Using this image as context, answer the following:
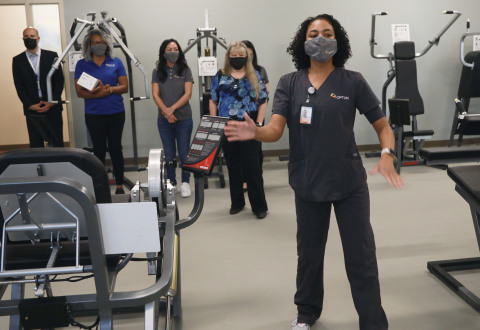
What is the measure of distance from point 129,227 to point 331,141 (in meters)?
1.00

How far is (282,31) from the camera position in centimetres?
677

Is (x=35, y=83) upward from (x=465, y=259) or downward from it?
upward

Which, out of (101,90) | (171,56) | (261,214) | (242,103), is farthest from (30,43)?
(261,214)

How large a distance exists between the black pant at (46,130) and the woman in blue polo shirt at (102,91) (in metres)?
0.57

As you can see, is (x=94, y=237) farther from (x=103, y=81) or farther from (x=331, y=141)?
(x=103, y=81)

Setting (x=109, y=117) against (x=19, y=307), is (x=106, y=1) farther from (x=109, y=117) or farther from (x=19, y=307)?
(x=19, y=307)

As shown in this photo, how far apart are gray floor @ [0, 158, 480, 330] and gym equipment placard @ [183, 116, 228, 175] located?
89cm

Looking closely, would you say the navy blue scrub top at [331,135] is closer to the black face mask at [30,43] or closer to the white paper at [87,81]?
the white paper at [87,81]

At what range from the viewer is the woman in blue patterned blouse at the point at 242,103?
4156 millimetres

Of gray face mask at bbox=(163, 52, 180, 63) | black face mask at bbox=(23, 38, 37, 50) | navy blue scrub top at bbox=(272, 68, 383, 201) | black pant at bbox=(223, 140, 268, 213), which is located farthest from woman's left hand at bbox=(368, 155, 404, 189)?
black face mask at bbox=(23, 38, 37, 50)

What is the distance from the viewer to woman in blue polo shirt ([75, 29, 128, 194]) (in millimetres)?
4570

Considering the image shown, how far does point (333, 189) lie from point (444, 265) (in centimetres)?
135

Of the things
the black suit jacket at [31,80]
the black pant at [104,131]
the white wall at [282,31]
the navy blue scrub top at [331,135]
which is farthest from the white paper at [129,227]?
the white wall at [282,31]

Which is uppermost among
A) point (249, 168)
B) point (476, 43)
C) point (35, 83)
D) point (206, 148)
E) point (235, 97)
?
point (476, 43)
